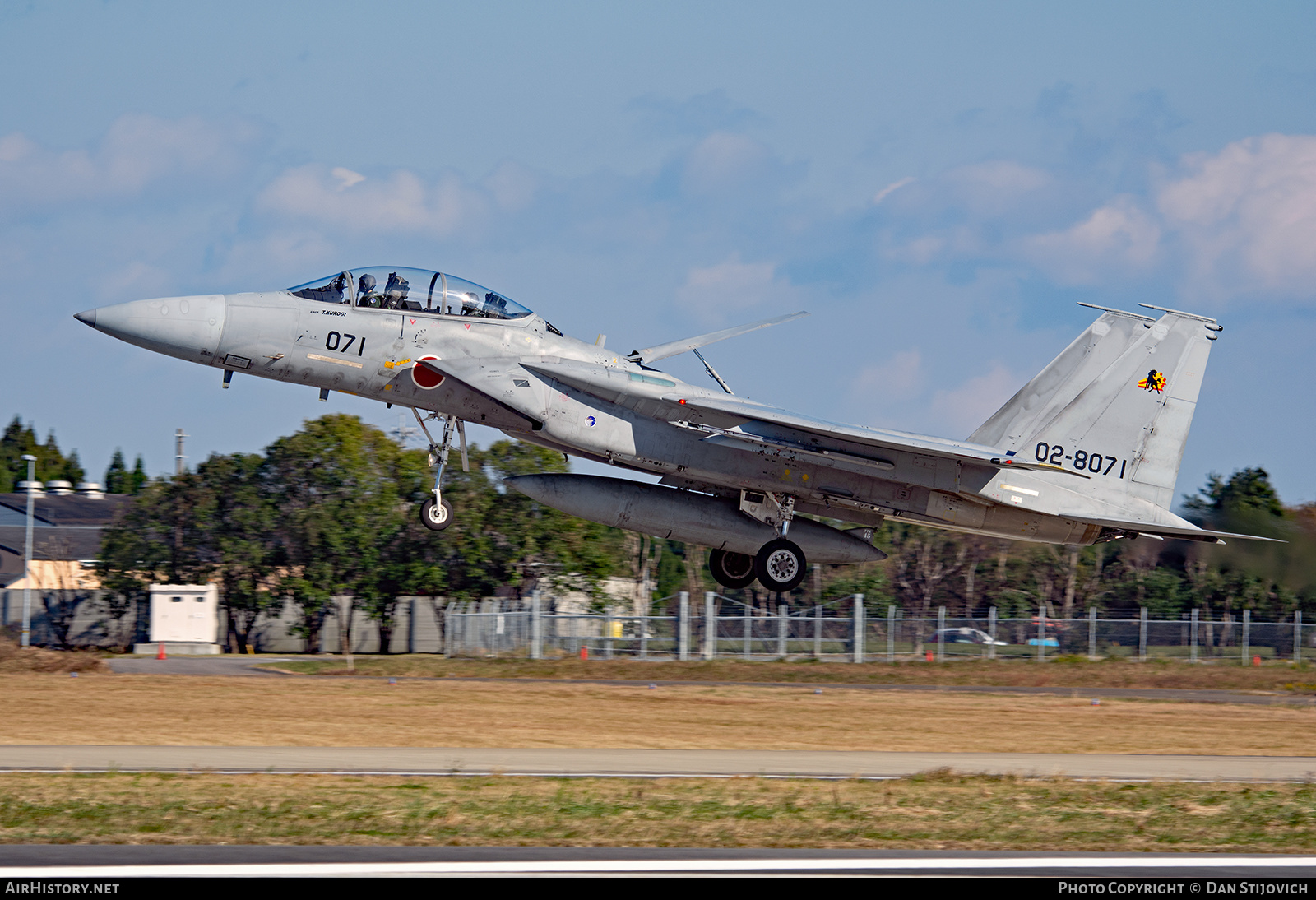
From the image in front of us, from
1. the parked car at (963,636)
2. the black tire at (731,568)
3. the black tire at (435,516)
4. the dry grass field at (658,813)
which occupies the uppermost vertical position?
the black tire at (435,516)

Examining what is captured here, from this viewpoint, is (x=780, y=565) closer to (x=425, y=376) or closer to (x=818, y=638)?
(x=425, y=376)

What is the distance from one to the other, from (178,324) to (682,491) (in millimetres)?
7466

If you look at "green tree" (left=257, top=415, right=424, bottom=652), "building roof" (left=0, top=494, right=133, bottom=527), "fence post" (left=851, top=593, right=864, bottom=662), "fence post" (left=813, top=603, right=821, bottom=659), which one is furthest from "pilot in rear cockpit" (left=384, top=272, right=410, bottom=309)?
"building roof" (left=0, top=494, right=133, bottom=527)

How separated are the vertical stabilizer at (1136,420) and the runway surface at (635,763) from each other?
14.1 feet

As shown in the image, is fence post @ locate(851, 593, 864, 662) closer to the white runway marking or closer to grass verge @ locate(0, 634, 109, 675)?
grass verge @ locate(0, 634, 109, 675)

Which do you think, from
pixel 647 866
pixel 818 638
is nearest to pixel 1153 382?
pixel 647 866

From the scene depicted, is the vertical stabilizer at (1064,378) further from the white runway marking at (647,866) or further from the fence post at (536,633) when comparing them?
the fence post at (536,633)

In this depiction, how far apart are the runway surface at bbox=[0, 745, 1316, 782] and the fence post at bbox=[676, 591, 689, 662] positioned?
59.9ft

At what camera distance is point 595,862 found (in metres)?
9.99

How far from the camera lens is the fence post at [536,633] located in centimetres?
3928

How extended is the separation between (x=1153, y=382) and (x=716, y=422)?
287 inches

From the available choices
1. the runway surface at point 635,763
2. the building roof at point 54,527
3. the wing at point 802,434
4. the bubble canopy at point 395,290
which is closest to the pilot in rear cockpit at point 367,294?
the bubble canopy at point 395,290

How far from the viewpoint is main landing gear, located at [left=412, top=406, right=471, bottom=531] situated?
1777 cm
